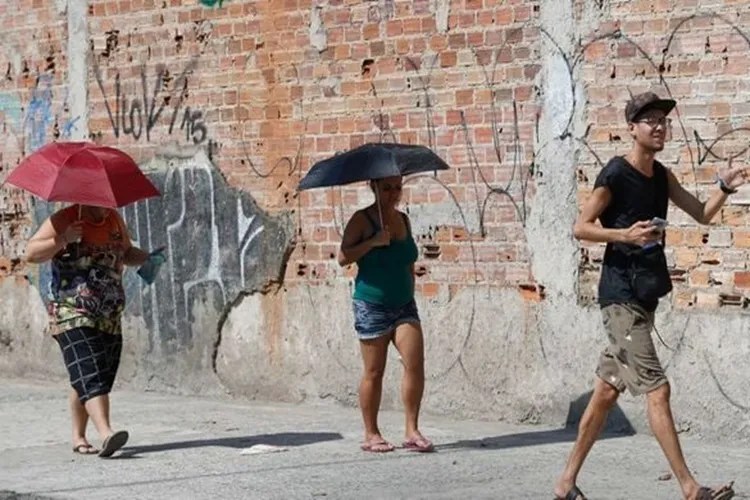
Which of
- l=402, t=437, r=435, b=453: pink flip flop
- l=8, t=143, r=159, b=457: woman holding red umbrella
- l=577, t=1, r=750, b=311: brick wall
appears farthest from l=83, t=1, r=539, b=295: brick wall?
l=8, t=143, r=159, b=457: woman holding red umbrella

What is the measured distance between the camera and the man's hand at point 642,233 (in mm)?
8109

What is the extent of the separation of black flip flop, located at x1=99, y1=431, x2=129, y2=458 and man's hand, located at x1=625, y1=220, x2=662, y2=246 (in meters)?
3.40

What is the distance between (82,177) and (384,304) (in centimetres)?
181

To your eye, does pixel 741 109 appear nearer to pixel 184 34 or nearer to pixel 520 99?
pixel 520 99

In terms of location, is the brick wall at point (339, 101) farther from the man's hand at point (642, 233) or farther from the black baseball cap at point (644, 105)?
the man's hand at point (642, 233)

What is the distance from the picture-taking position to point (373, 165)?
9.86 m

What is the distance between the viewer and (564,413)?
36.2ft

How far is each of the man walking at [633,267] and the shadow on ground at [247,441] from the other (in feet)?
8.69

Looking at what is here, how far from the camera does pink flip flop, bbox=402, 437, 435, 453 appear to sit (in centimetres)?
1020

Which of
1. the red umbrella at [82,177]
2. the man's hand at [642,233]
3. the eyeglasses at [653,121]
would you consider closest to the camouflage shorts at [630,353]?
the man's hand at [642,233]

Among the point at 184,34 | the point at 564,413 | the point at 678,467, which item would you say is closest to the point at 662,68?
the point at 564,413

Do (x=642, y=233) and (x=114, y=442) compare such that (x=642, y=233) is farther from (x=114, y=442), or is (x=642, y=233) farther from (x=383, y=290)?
(x=114, y=442)

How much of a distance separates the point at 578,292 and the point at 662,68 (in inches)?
57.0

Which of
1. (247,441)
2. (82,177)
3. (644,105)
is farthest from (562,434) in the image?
(82,177)
